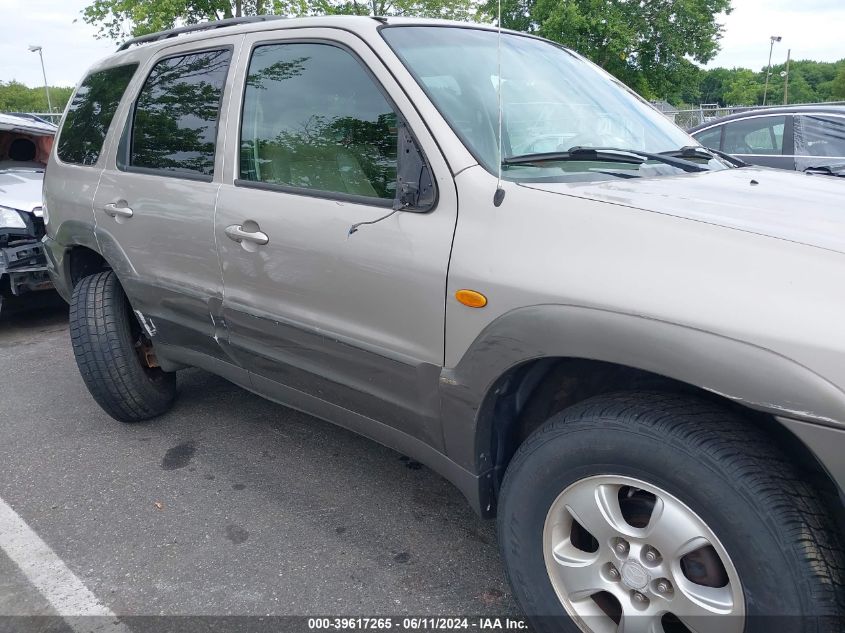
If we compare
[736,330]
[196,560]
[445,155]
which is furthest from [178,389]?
[736,330]

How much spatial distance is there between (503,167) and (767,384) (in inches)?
41.3

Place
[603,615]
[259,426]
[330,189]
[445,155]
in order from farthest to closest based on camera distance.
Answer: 1. [259,426]
2. [330,189]
3. [445,155]
4. [603,615]

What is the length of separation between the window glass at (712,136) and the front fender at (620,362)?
20.3 feet

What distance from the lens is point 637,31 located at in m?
28.6

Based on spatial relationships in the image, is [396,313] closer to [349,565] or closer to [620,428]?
[620,428]

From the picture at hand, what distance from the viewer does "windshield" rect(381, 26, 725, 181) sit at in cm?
226

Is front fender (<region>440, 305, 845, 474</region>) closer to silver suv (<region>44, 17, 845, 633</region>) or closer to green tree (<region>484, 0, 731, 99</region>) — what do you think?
silver suv (<region>44, 17, 845, 633</region>)

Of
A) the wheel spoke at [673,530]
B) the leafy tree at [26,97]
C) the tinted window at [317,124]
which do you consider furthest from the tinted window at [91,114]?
the leafy tree at [26,97]

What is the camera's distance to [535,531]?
1.95 metres

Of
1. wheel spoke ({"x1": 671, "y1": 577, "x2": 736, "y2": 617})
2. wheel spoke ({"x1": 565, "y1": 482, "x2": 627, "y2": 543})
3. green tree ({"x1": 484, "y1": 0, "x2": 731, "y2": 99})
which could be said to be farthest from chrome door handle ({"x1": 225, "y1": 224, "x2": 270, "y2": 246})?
green tree ({"x1": 484, "y1": 0, "x2": 731, "y2": 99})

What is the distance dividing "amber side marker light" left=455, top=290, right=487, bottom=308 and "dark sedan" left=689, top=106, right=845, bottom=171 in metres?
5.15

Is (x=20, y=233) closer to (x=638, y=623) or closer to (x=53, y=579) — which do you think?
(x=53, y=579)

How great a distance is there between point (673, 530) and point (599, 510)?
0.63 feet

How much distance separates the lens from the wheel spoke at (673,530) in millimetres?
1635
